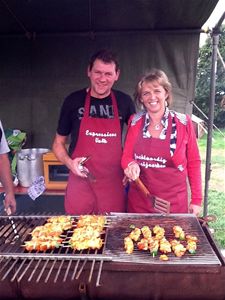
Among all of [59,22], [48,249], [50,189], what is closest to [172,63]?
[59,22]

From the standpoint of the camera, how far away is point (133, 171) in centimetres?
227

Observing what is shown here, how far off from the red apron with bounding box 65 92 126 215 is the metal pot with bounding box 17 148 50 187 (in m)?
0.98

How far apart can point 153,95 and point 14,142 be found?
2.01 m

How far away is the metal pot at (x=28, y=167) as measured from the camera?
3566 mm

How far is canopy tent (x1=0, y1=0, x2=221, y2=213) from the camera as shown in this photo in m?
3.50

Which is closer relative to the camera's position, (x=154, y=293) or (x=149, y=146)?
(x=154, y=293)

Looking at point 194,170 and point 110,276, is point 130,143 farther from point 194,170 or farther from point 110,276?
point 110,276

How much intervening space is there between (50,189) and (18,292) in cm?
213

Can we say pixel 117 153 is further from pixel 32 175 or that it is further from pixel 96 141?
pixel 32 175

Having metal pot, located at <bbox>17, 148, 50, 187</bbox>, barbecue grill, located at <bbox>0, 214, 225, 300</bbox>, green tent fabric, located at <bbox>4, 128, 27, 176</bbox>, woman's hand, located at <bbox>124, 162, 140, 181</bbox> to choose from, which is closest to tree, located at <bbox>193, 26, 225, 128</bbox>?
green tent fabric, located at <bbox>4, 128, 27, 176</bbox>

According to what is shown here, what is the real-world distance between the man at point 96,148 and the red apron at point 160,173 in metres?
0.33

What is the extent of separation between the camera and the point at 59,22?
3.51m

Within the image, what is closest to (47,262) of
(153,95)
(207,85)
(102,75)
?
(153,95)

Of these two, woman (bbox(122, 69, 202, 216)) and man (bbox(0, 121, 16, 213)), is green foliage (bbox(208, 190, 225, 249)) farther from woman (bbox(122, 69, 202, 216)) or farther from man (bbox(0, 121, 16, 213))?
man (bbox(0, 121, 16, 213))
